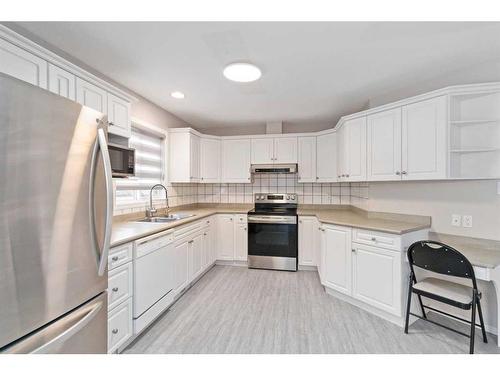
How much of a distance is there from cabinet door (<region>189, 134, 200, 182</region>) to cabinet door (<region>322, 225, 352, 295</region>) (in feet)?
6.87

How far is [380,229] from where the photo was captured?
2176mm

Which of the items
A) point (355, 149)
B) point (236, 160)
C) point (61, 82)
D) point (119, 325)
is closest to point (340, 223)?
point (355, 149)

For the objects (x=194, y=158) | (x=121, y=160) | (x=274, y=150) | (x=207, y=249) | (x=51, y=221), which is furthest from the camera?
(x=274, y=150)

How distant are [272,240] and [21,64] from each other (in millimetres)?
3173

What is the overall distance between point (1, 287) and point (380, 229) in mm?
2537

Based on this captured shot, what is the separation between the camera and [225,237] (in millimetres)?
3736

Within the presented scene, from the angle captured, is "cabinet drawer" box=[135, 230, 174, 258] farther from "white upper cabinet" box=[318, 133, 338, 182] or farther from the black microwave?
"white upper cabinet" box=[318, 133, 338, 182]

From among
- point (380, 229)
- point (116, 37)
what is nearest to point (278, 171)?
point (380, 229)

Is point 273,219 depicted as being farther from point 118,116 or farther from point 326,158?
point 118,116

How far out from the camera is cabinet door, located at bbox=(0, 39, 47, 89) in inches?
49.3

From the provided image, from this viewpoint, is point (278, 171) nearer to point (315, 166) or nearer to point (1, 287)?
point (315, 166)

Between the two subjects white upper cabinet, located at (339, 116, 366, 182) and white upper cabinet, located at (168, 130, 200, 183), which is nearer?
white upper cabinet, located at (339, 116, 366, 182)

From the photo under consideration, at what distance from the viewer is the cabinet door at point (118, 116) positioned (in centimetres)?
199

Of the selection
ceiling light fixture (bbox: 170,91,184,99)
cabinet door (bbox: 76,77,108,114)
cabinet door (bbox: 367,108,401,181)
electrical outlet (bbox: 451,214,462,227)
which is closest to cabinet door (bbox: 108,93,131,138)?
cabinet door (bbox: 76,77,108,114)
